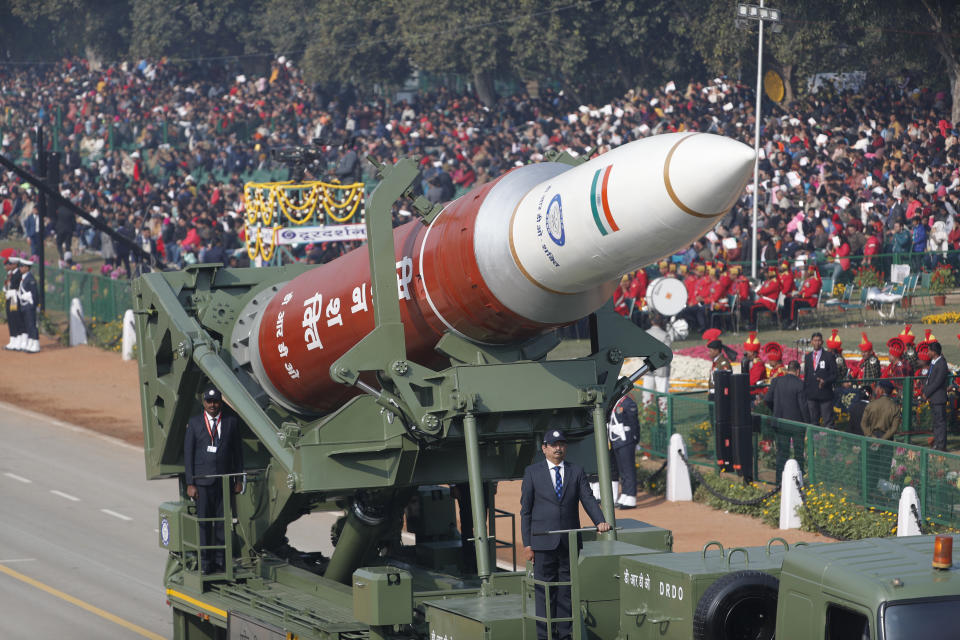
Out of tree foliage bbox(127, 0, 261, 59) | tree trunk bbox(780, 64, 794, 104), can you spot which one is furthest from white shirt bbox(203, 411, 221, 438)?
tree foliage bbox(127, 0, 261, 59)

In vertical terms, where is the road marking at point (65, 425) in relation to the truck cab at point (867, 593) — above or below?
below

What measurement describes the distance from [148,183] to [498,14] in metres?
13.8

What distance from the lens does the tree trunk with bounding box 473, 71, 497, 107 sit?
57594 mm

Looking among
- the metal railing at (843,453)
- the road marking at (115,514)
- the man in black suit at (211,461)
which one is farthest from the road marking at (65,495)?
the man in black suit at (211,461)

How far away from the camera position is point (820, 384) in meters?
21.4

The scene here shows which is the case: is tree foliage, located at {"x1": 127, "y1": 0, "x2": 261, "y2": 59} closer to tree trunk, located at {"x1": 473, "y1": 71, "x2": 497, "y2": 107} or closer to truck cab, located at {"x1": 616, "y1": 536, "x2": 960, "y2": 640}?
tree trunk, located at {"x1": 473, "y1": 71, "x2": 497, "y2": 107}

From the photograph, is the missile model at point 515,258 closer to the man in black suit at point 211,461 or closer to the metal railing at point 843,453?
the man in black suit at point 211,461

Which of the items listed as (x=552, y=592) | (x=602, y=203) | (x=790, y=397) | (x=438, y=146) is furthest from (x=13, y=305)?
(x=602, y=203)

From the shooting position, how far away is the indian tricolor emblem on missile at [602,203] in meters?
9.65

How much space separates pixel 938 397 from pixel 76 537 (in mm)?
11334

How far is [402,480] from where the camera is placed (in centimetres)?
1191

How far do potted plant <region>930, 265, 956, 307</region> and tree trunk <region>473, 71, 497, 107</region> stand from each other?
2822cm

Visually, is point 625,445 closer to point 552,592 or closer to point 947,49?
point 552,592

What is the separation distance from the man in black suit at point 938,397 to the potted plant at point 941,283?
10.8 m
